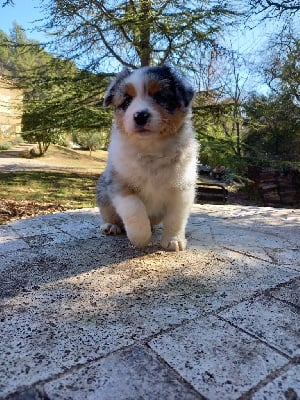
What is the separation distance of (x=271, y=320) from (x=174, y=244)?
1247mm

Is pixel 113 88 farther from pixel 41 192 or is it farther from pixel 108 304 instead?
pixel 41 192

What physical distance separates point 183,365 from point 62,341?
56 cm

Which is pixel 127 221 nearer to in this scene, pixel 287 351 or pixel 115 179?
pixel 115 179

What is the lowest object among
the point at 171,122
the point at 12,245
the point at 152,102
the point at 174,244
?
the point at 12,245

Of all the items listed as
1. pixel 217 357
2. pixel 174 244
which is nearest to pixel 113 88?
pixel 174 244

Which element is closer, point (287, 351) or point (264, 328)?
point (287, 351)

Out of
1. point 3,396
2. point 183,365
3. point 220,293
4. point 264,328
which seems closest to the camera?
point 3,396

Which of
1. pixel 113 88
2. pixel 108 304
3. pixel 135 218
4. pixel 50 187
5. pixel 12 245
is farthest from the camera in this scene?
pixel 50 187

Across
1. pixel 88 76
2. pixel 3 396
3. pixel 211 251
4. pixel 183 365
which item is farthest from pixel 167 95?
pixel 88 76

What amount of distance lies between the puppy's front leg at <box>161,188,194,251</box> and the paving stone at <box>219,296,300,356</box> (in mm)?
1041

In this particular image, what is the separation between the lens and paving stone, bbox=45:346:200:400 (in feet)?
4.09

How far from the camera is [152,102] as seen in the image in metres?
2.76

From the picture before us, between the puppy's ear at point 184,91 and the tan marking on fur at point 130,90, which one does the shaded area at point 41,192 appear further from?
the puppy's ear at point 184,91

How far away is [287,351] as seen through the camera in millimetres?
1524
